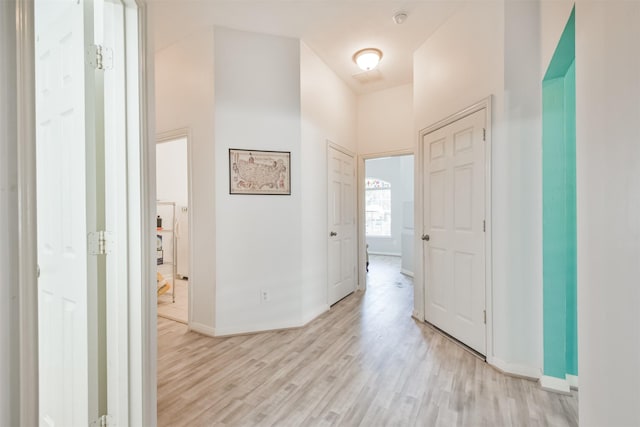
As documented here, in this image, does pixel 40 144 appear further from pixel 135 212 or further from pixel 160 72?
pixel 160 72

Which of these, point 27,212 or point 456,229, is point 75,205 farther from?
point 456,229

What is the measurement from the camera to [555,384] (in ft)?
6.22

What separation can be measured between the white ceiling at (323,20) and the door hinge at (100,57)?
4.58 ft

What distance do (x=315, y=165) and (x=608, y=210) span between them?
2628 mm

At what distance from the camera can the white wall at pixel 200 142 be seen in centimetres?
278

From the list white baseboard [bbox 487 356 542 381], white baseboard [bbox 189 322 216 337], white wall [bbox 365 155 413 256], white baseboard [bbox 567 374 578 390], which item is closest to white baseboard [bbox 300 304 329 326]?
white baseboard [bbox 189 322 216 337]

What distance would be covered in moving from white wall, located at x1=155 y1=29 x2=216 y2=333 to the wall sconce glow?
5.07 feet

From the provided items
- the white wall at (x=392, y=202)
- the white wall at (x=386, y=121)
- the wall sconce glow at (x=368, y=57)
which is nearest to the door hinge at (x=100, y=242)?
the wall sconce glow at (x=368, y=57)

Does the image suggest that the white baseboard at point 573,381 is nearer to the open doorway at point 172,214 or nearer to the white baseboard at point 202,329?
the white baseboard at point 202,329

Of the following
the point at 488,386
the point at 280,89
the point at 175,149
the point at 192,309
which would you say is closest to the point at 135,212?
the point at 192,309

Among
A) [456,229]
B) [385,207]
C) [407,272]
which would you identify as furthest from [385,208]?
[456,229]

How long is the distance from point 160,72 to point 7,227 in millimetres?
3157

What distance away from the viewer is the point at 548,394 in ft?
6.11

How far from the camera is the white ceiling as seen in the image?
2477 mm
